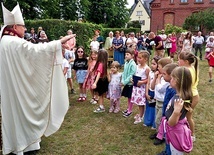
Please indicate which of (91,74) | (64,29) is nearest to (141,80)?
(91,74)

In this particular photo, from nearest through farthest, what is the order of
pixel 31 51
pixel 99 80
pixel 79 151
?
pixel 31 51, pixel 79 151, pixel 99 80

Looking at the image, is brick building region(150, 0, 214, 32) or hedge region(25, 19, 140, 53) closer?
hedge region(25, 19, 140, 53)

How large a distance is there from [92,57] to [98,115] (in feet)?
5.18

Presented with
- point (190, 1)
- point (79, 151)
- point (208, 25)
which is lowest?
point (79, 151)

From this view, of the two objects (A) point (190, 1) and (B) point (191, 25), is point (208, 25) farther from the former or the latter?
(A) point (190, 1)

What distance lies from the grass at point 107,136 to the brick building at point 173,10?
3687 cm

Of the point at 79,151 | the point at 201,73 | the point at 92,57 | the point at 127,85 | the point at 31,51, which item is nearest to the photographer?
the point at 31,51

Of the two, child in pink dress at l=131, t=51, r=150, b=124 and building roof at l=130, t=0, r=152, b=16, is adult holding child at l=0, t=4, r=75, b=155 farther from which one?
building roof at l=130, t=0, r=152, b=16

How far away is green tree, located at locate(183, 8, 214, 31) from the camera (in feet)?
98.2

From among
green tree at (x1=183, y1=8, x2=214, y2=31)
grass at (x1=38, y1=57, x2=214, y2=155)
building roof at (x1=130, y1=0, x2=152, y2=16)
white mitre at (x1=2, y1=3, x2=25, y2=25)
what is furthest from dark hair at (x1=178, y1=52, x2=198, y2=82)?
building roof at (x1=130, y1=0, x2=152, y2=16)

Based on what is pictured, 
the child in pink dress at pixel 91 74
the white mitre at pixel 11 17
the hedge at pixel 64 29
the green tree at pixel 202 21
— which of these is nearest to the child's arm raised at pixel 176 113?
the white mitre at pixel 11 17

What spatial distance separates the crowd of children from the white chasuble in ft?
5.25

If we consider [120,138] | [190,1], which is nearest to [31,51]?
[120,138]

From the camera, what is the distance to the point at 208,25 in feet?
99.0
